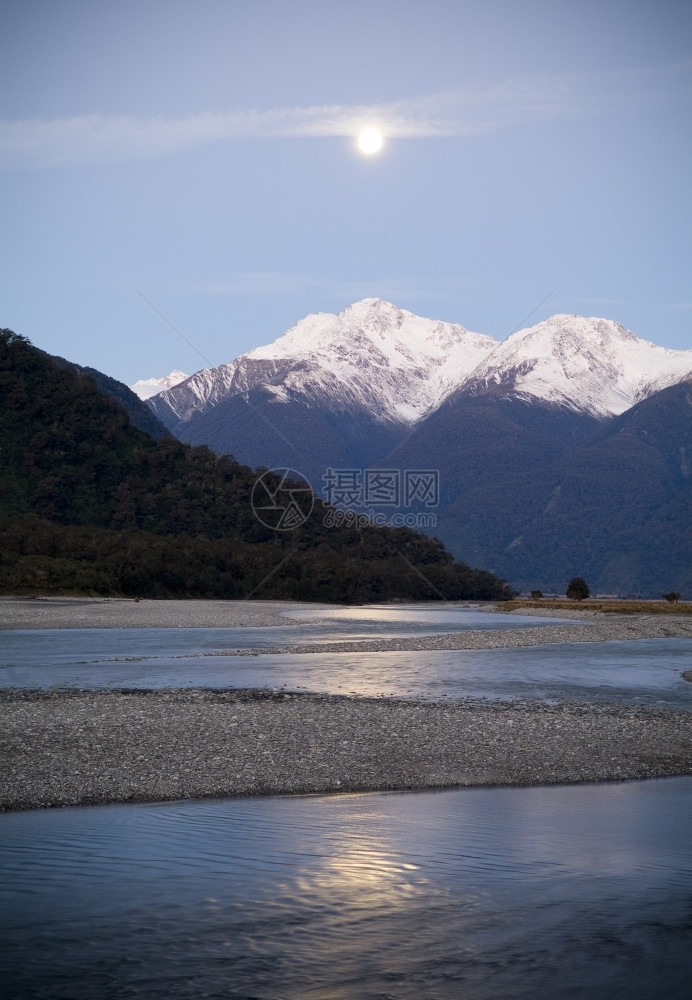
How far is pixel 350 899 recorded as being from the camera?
9.77 m

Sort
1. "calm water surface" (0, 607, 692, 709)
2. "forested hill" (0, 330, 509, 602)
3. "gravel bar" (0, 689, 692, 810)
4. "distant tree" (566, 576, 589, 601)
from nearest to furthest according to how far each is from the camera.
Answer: "gravel bar" (0, 689, 692, 810) → "calm water surface" (0, 607, 692, 709) → "forested hill" (0, 330, 509, 602) → "distant tree" (566, 576, 589, 601)

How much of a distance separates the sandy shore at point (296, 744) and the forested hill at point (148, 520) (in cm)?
5042

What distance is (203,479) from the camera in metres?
105

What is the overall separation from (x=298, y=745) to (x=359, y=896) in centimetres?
608

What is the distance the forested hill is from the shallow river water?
5738 centimetres

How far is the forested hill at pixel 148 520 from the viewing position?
74.2 metres

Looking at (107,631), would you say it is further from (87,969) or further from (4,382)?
(4,382)

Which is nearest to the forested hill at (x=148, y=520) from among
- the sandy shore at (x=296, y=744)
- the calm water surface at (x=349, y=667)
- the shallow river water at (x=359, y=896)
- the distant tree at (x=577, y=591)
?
the distant tree at (x=577, y=591)

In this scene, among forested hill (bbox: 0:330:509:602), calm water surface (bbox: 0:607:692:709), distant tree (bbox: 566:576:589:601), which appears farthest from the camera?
distant tree (bbox: 566:576:589:601)

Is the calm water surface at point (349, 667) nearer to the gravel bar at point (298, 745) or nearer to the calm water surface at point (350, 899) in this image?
the gravel bar at point (298, 745)

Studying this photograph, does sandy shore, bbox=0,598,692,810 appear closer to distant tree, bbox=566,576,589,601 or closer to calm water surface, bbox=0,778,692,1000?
calm water surface, bbox=0,778,692,1000

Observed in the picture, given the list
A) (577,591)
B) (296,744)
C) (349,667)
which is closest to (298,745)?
(296,744)

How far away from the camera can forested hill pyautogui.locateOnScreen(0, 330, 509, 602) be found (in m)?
74.2

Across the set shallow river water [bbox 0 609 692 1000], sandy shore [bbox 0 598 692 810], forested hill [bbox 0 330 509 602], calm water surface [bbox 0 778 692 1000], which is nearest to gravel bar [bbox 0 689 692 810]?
sandy shore [bbox 0 598 692 810]
